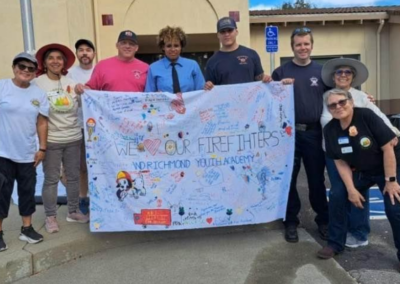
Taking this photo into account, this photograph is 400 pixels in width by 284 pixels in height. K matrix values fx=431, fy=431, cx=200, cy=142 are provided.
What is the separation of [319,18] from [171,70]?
40.0 feet

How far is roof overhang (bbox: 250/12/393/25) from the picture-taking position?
14.8 meters

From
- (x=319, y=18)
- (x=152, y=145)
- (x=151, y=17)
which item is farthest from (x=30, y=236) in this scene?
(x=319, y=18)

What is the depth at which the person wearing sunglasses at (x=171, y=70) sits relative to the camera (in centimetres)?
419

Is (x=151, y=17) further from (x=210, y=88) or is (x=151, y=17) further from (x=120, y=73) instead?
(x=210, y=88)

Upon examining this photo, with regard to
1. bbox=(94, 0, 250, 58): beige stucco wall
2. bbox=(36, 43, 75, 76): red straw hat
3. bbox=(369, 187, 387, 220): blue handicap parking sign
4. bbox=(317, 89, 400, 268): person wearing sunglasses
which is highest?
bbox=(94, 0, 250, 58): beige stucco wall

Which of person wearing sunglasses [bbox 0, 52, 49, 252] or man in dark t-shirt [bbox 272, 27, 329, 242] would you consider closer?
person wearing sunglasses [bbox 0, 52, 49, 252]

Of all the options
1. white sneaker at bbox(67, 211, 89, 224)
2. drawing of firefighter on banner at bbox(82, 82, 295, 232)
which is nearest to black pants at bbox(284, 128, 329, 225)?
drawing of firefighter on banner at bbox(82, 82, 295, 232)

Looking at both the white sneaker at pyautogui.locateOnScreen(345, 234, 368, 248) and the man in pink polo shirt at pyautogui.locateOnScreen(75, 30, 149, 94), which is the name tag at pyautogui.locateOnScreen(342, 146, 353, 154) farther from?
the man in pink polo shirt at pyautogui.locateOnScreen(75, 30, 149, 94)

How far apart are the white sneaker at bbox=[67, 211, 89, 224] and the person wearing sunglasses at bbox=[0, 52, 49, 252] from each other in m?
0.57

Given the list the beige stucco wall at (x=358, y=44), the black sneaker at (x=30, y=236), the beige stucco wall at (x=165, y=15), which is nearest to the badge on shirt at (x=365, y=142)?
the black sneaker at (x=30, y=236)

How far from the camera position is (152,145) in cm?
412

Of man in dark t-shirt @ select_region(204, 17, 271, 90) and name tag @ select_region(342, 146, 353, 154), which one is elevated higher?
man in dark t-shirt @ select_region(204, 17, 271, 90)

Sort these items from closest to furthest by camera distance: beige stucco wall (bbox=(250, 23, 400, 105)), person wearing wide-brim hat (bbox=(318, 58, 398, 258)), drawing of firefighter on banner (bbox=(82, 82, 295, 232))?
1. person wearing wide-brim hat (bbox=(318, 58, 398, 258))
2. drawing of firefighter on banner (bbox=(82, 82, 295, 232))
3. beige stucco wall (bbox=(250, 23, 400, 105))

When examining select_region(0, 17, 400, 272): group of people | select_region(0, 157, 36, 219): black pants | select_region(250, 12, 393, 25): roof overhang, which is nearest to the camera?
select_region(0, 17, 400, 272): group of people
